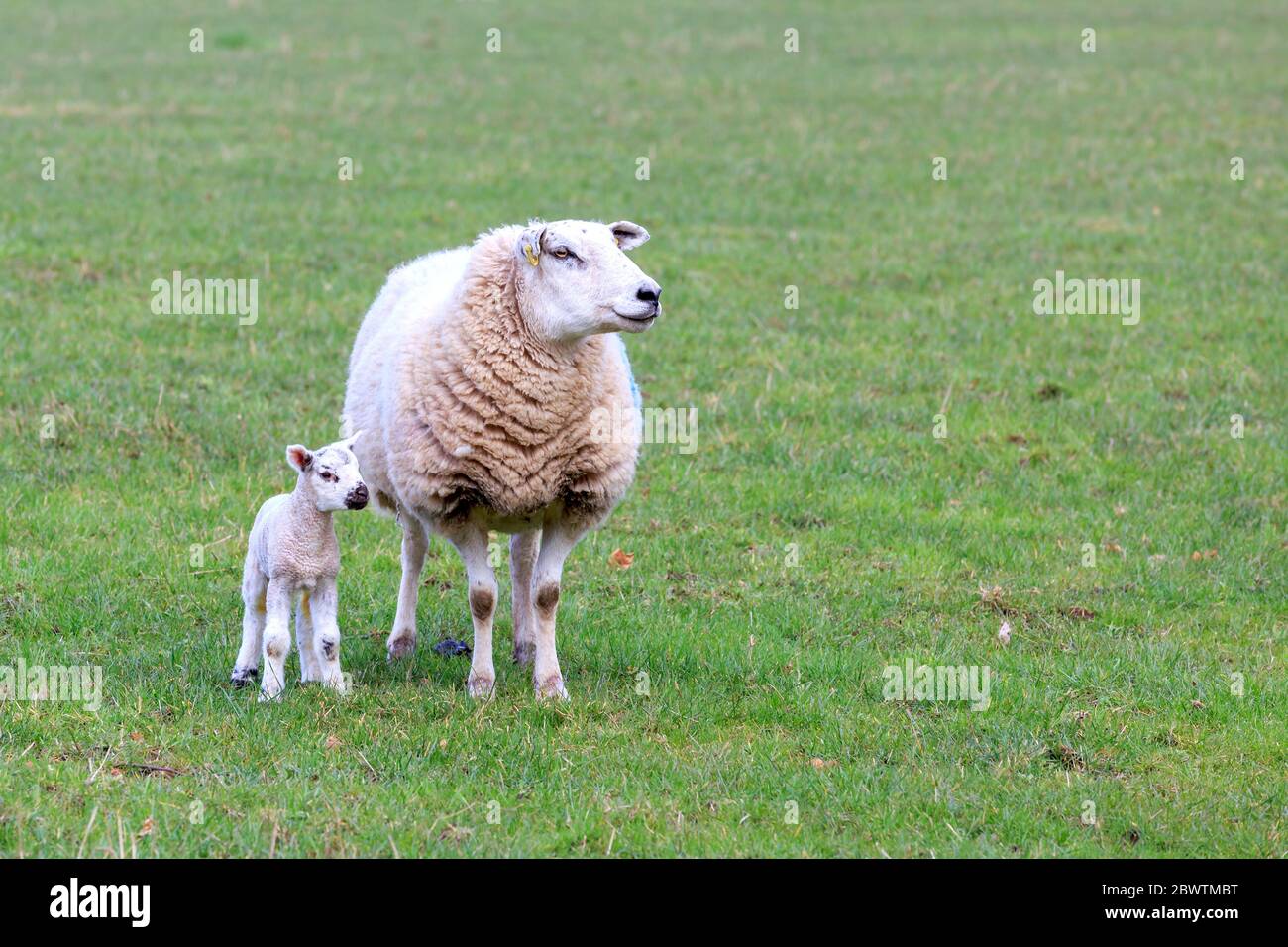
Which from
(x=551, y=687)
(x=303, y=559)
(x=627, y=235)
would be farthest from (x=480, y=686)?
(x=627, y=235)

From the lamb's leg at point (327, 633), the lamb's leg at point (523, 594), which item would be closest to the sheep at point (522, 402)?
the lamb's leg at point (523, 594)

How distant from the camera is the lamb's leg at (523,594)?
311 inches

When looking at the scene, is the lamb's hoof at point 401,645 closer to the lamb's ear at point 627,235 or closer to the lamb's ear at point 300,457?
the lamb's ear at point 300,457

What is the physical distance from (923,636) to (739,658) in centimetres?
105

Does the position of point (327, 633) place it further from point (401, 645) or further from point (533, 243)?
point (533, 243)

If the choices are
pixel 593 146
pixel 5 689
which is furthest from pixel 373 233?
pixel 5 689

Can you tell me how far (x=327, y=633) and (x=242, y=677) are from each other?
0.48 meters

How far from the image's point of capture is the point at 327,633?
7004 millimetres

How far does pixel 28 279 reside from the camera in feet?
46.1

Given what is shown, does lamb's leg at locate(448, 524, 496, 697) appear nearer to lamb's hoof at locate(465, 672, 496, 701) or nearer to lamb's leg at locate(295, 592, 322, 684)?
lamb's hoof at locate(465, 672, 496, 701)

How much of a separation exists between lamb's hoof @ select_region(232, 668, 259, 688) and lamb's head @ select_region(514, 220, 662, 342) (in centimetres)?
201

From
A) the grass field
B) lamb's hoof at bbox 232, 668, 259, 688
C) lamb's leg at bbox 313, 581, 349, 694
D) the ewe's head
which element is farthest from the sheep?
lamb's hoof at bbox 232, 668, 259, 688

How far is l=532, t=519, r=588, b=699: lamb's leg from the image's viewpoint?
23.9 feet

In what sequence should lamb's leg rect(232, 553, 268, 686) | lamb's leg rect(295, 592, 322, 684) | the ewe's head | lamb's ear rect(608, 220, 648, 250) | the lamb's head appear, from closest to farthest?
1. the ewe's head
2. the lamb's head
3. lamb's leg rect(232, 553, 268, 686)
4. lamb's leg rect(295, 592, 322, 684)
5. lamb's ear rect(608, 220, 648, 250)
